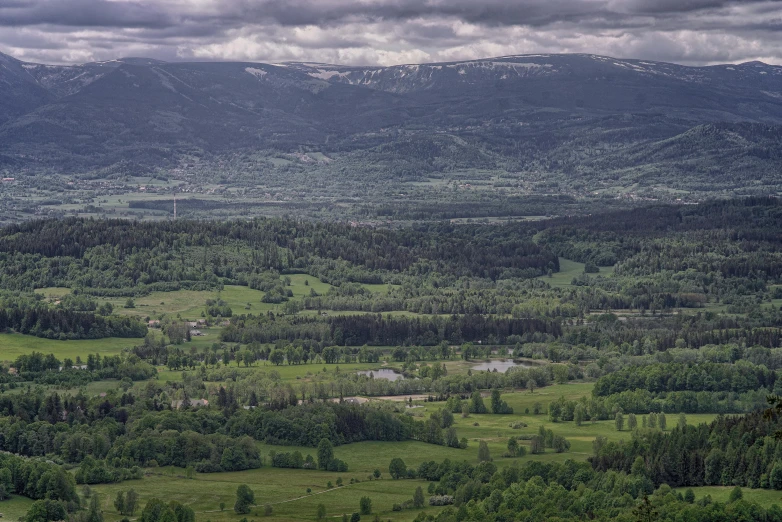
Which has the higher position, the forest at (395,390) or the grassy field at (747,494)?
the grassy field at (747,494)

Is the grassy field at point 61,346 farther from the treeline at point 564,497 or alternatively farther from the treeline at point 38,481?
the treeline at point 564,497

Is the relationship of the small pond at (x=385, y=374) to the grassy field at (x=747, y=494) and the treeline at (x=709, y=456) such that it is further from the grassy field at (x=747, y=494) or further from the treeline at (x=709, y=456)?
the grassy field at (x=747, y=494)

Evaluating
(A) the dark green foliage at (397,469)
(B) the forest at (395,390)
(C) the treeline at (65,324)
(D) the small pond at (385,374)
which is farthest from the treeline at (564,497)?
(C) the treeline at (65,324)

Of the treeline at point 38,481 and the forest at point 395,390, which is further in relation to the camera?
the forest at point 395,390

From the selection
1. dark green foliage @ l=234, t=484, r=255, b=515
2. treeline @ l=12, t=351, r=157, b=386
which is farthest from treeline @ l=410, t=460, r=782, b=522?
treeline @ l=12, t=351, r=157, b=386

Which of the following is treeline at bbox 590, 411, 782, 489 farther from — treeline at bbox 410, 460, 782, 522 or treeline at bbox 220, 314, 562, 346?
treeline at bbox 220, 314, 562, 346

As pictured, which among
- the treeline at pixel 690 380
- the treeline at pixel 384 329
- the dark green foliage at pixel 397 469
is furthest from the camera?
the treeline at pixel 384 329

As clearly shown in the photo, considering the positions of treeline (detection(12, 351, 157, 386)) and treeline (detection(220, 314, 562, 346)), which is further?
treeline (detection(220, 314, 562, 346))

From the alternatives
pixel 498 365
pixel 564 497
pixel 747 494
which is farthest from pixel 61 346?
pixel 747 494

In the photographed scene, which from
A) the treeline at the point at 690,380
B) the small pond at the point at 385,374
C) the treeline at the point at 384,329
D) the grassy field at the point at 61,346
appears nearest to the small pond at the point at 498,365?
the small pond at the point at 385,374

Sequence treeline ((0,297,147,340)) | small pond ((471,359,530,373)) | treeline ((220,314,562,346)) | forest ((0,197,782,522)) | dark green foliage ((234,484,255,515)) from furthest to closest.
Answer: treeline ((220,314,562,346)) < treeline ((0,297,147,340)) < small pond ((471,359,530,373)) < forest ((0,197,782,522)) < dark green foliage ((234,484,255,515))

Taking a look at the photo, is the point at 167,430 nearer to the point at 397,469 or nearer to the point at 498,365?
the point at 397,469

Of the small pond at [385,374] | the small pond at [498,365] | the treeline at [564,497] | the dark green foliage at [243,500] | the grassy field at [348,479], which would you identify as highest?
the treeline at [564,497]

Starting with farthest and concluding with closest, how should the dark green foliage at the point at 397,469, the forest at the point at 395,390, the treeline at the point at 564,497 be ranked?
the dark green foliage at the point at 397,469 → the forest at the point at 395,390 → the treeline at the point at 564,497
